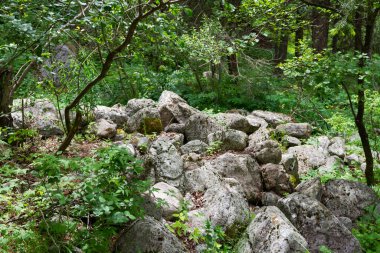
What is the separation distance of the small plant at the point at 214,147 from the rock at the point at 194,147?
0.10 meters

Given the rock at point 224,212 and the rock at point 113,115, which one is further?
the rock at point 113,115

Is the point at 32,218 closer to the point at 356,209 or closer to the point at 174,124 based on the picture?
the point at 356,209

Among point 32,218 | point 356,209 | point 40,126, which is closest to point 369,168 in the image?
point 356,209

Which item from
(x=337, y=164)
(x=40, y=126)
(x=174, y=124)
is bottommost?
(x=337, y=164)

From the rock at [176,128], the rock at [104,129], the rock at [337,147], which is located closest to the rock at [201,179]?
the rock at [176,128]

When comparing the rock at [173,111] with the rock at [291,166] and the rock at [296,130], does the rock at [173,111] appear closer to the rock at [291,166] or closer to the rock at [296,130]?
the rock at [296,130]

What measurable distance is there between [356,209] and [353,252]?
136 cm

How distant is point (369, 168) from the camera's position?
6125mm

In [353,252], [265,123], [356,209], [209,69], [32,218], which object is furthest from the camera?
[209,69]

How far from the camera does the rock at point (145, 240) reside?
371 centimetres

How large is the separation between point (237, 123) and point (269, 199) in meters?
2.85

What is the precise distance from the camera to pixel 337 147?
344 inches

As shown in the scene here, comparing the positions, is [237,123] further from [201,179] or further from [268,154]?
[201,179]

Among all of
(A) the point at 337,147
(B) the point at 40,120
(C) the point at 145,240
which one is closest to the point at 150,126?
(B) the point at 40,120
